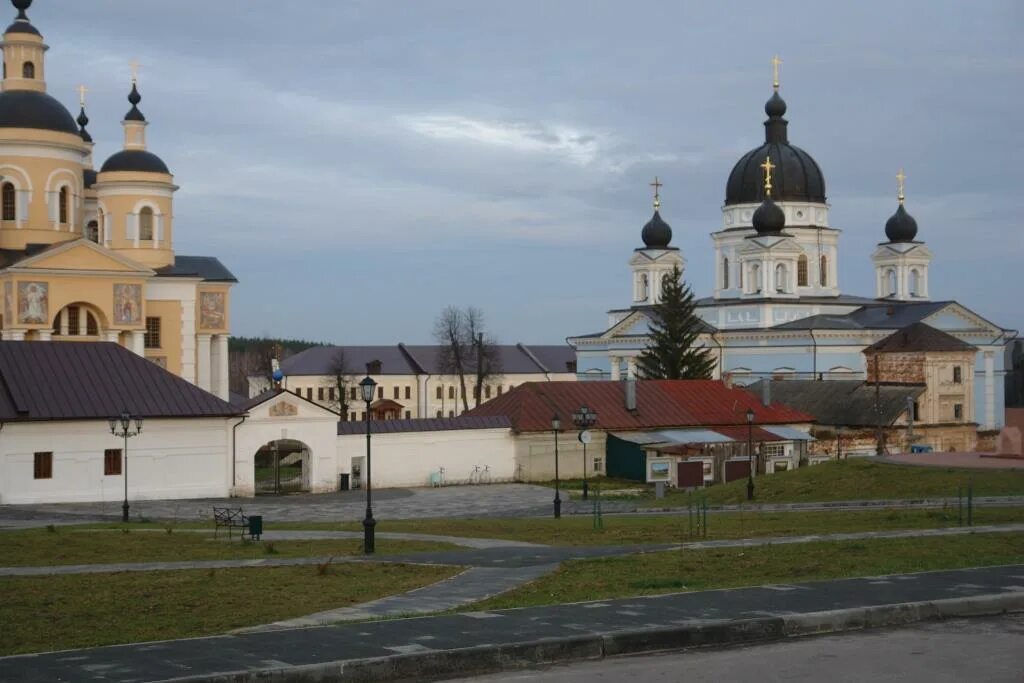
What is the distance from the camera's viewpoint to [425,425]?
49.6m

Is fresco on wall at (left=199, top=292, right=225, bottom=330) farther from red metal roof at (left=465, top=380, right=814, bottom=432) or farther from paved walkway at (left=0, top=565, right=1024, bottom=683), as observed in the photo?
paved walkway at (left=0, top=565, right=1024, bottom=683)

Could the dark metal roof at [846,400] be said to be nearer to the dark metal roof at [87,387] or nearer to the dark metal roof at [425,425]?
the dark metal roof at [425,425]

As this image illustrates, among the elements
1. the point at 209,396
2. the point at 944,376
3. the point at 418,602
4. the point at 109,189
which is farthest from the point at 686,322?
the point at 418,602

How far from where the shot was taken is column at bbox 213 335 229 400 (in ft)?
218

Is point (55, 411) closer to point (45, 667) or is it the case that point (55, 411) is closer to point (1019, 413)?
point (1019, 413)

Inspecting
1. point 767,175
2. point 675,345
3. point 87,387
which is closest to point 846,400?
point 675,345

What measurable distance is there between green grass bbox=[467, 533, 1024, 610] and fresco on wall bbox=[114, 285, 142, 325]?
1737 inches

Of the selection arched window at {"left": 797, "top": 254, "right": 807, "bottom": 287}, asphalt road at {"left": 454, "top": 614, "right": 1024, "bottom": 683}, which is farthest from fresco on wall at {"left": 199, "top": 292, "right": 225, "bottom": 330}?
asphalt road at {"left": 454, "top": 614, "right": 1024, "bottom": 683}

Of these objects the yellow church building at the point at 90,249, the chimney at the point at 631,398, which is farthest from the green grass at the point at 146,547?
the yellow church building at the point at 90,249

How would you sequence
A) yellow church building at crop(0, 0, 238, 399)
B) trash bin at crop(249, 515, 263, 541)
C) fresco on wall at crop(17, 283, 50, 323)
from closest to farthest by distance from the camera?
trash bin at crop(249, 515, 263, 541) < fresco on wall at crop(17, 283, 50, 323) < yellow church building at crop(0, 0, 238, 399)

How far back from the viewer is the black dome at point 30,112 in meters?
61.2

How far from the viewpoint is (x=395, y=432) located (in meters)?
48.4

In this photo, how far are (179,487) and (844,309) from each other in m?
60.9

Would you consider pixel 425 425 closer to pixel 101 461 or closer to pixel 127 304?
pixel 101 461
